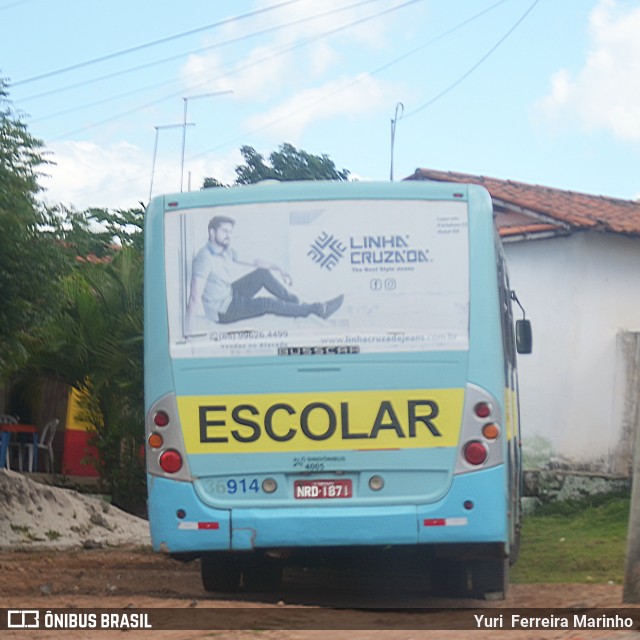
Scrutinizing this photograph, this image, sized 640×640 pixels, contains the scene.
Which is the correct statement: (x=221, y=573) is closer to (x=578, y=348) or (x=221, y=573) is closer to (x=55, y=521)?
(x=55, y=521)

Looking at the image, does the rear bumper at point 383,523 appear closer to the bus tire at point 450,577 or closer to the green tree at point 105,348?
the bus tire at point 450,577

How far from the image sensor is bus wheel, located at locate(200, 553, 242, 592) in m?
9.31

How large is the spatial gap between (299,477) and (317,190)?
2.01 m

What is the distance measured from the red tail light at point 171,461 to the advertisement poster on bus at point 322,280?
26.7 inches

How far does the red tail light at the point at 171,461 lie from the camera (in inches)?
323

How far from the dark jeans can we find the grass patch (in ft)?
16.4

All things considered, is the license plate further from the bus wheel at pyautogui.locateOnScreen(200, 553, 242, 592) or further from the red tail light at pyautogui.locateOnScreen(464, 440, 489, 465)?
the bus wheel at pyautogui.locateOnScreen(200, 553, 242, 592)

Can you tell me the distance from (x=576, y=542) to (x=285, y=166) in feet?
76.8

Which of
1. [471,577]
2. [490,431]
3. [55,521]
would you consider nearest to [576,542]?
[471,577]

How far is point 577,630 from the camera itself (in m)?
7.05

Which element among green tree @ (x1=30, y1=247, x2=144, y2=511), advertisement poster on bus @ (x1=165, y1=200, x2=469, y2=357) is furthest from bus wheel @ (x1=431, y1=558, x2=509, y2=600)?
green tree @ (x1=30, y1=247, x2=144, y2=511)

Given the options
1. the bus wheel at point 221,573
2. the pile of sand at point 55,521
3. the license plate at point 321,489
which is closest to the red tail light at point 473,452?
the license plate at point 321,489

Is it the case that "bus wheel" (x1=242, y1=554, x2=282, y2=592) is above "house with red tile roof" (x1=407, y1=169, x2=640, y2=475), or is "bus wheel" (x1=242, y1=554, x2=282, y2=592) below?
below

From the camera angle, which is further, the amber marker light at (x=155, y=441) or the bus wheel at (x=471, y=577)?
the bus wheel at (x=471, y=577)
